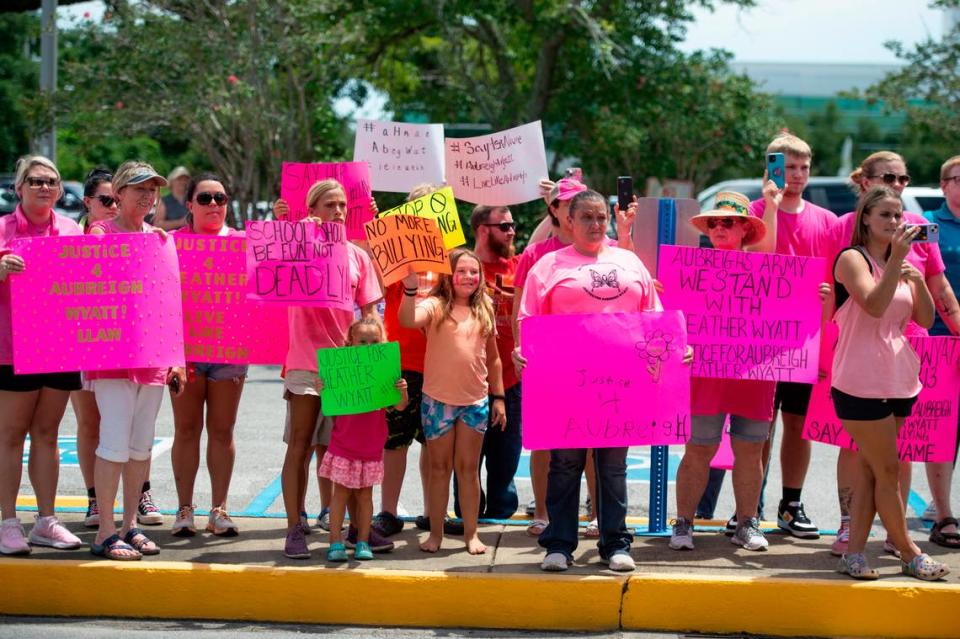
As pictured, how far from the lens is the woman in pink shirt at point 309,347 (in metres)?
6.12

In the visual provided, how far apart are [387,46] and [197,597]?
591 inches

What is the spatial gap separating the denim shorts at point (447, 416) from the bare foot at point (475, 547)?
1.79 feet

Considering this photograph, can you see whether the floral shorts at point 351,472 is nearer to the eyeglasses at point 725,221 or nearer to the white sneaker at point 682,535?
the white sneaker at point 682,535

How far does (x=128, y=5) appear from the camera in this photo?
16.7 meters

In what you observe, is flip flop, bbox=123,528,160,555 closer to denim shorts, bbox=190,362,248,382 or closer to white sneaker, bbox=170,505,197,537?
white sneaker, bbox=170,505,197,537

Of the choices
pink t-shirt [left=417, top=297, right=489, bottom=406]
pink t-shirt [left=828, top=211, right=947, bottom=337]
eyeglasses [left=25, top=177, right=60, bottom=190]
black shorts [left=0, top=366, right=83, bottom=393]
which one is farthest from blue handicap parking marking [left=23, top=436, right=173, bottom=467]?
pink t-shirt [left=828, top=211, right=947, bottom=337]

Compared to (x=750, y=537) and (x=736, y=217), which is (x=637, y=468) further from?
(x=736, y=217)

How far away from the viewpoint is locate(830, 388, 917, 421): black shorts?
5.73 meters

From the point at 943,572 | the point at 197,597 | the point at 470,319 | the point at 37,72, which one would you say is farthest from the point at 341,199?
the point at 37,72

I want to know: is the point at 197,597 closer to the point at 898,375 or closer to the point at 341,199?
the point at 341,199

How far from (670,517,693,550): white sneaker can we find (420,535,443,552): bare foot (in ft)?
3.96

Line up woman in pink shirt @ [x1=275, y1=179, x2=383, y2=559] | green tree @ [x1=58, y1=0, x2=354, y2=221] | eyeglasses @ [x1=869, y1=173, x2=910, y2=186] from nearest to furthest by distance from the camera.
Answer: woman in pink shirt @ [x1=275, y1=179, x2=383, y2=559], eyeglasses @ [x1=869, y1=173, x2=910, y2=186], green tree @ [x1=58, y1=0, x2=354, y2=221]

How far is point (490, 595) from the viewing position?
5637 mm

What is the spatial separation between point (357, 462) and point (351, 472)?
58 millimetres
